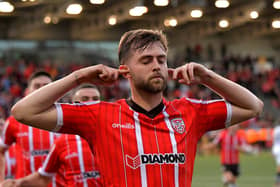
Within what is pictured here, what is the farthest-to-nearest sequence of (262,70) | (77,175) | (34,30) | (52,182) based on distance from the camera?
1. (262,70)
2. (34,30)
3. (52,182)
4. (77,175)

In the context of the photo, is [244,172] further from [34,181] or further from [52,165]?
[34,181]

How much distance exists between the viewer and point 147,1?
26516mm

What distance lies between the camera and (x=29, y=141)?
732 cm

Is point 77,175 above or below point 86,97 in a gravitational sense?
below

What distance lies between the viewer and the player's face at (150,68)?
12.9 feet

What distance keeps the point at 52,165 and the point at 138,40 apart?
2.16m

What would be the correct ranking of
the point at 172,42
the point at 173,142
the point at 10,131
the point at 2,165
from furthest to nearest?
the point at 172,42 < the point at 10,131 < the point at 2,165 < the point at 173,142

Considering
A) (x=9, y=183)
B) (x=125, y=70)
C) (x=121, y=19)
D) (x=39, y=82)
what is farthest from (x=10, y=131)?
(x=121, y=19)

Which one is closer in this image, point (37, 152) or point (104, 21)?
point (37, 152)

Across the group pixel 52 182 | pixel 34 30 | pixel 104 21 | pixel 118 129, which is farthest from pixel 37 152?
pixel 34 30

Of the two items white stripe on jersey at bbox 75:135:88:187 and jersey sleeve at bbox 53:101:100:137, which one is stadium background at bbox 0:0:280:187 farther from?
jersey sleeve at bbox 53:101:100:137

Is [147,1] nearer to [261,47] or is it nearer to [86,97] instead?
[261,47]

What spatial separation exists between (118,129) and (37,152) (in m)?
3.43

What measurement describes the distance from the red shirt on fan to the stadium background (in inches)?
723
